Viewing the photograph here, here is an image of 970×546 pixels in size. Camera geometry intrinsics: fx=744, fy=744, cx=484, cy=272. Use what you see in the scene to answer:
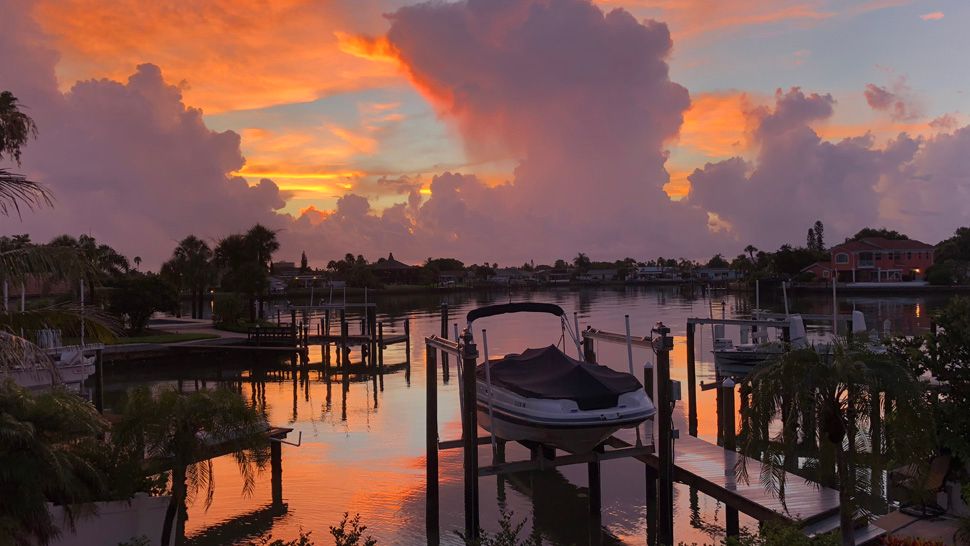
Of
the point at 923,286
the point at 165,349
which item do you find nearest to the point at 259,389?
the point at 165,349

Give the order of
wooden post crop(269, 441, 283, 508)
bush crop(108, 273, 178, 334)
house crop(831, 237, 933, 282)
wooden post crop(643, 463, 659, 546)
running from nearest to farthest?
wooden post crop(643, 463, 659, 546) < wooden post crop(269, 441, 283, 508) < bush crop(108, 273, 178, 334) < house crop(831, 237, 933, 282)

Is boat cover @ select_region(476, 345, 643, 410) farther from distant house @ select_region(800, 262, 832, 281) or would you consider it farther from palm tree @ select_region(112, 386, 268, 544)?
distant house @ select_region(800, 262, 832, 281)

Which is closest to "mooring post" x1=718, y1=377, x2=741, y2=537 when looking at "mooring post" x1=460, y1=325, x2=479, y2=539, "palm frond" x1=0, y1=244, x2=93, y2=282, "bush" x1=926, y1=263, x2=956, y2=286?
"mooring post" x1=460, y1=325, x2=479, y2=539

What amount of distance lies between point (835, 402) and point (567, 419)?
593 cm

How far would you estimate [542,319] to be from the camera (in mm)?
89125

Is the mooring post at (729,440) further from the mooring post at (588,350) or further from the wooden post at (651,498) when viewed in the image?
the mooring post at (588,350)

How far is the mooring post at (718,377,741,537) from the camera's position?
50.4 feet

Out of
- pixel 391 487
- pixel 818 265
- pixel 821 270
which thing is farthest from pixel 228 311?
pixel 818 265

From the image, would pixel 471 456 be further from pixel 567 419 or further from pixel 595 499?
pixel 595 499

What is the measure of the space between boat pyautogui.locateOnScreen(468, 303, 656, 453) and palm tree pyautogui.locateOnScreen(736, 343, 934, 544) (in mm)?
4732

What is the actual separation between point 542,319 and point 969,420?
76.9 metres

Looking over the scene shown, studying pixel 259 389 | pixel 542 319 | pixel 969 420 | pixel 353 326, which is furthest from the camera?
pixel 542 319

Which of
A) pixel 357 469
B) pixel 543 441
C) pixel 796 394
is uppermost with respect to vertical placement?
pixel 796 394

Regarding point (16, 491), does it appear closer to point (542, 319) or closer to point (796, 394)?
point (796, 394)
